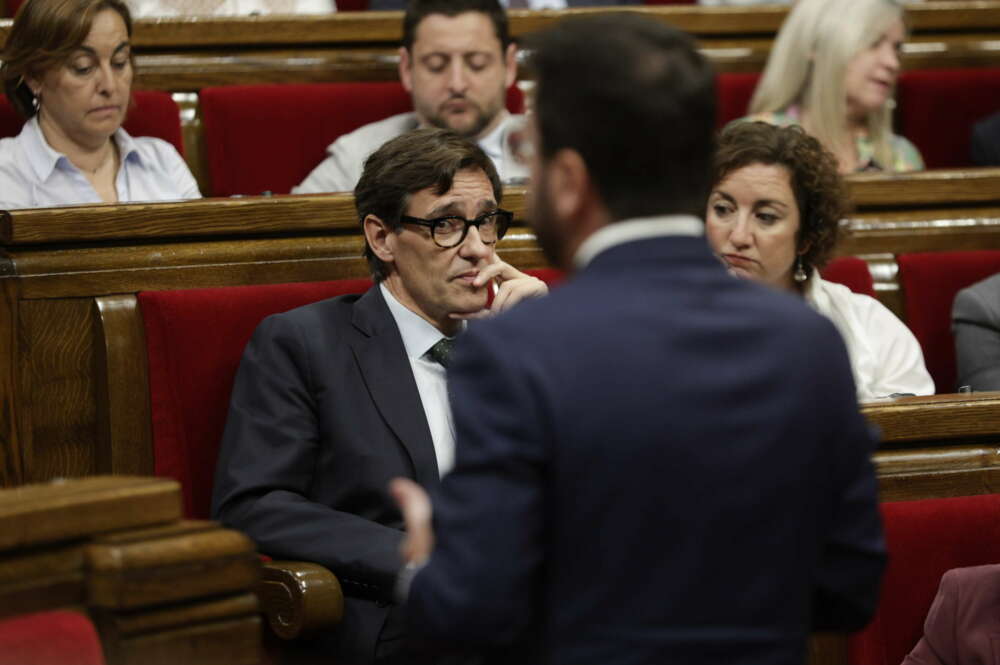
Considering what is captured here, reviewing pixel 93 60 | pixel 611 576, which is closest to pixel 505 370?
pixel 611 576

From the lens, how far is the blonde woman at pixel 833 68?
5.21 feet

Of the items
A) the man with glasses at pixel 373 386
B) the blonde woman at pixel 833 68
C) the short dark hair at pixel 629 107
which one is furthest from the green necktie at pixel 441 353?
the blonde woman at pixel 833 68

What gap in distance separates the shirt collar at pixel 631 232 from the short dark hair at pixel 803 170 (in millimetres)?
725

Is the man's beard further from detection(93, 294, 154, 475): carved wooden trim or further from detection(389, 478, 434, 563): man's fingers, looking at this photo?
detection(389, 478, 434, 563): man's fingers

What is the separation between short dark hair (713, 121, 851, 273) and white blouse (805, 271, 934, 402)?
1.5 inches

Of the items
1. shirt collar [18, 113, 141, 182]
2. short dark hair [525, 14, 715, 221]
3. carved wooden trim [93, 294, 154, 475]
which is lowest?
carved wooden trim [93, 294, 154, 475]

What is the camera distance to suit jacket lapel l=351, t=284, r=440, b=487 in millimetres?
965

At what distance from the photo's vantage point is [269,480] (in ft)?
3.09

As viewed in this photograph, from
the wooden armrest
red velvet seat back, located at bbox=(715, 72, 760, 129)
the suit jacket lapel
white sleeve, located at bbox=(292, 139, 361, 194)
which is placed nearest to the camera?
the wooden armrest

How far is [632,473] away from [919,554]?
49 centimetres

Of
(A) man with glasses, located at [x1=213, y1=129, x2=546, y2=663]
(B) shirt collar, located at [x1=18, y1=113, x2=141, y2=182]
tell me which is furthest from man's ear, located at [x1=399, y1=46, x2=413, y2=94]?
(A) man with glasses, located at [x1=213, y1=129, x2=546, y2=663]

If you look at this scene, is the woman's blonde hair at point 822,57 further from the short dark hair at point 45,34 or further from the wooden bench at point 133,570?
the wooden bench at point 133,570

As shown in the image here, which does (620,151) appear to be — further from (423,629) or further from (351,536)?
(351,536)

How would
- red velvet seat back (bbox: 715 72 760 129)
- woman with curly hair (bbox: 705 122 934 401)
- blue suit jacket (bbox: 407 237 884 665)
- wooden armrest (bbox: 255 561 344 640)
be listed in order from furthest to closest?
1. red velvet seat back (bbox: 715 72 760 129)
2. woman with curly hair (bbox: 705 122 934 401)
3. wooden armrest (bbox: 255 561 344 640)
4. blue suit jacket (bbox: 407 237 884 665)
